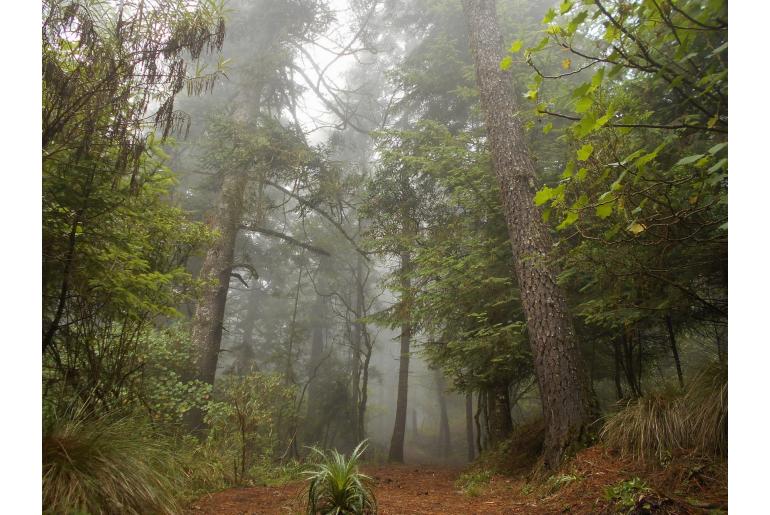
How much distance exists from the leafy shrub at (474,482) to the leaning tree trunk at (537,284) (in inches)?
39.3

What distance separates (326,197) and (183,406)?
6.00 m

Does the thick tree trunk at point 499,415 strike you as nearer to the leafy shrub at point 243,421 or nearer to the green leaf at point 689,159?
the leafy shrub at point 243,421

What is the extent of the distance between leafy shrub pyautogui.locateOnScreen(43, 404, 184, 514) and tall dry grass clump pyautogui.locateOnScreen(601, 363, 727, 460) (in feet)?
13.1

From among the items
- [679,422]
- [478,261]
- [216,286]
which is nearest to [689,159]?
[679,422]

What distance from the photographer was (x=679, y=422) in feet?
11.9

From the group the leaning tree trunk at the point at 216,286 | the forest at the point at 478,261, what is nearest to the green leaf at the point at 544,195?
the forest at the point at 478,261

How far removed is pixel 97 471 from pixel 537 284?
4.64 m

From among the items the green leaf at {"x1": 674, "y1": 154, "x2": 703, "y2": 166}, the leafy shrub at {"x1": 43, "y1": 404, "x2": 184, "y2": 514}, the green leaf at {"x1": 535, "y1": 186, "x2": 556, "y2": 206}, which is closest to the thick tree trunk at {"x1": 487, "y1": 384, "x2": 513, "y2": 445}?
the leafy shrub at {"x1": 43, "y1": 404, "x2": 184, "y2": 514}

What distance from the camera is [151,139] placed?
13.6 ft

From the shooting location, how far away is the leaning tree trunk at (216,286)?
8.80 m

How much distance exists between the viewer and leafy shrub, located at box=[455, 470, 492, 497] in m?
5.20

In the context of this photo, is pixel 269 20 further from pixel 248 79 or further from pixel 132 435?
pixel 132 435

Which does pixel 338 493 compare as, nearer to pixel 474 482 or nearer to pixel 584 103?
pixel 584 103
